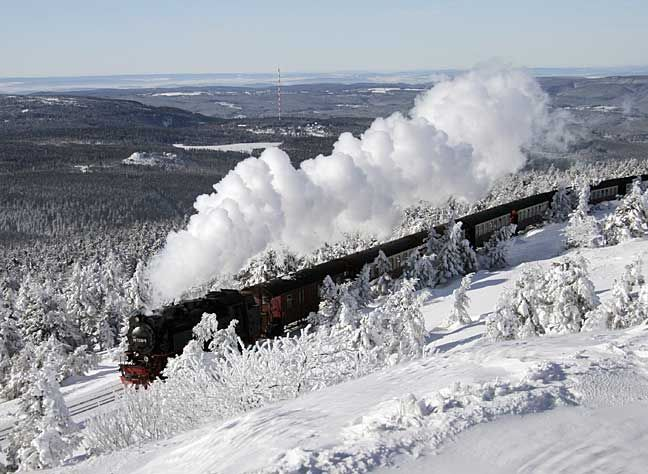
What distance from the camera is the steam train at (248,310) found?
2791 centimetres

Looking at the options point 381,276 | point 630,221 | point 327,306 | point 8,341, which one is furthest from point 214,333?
point 630,221

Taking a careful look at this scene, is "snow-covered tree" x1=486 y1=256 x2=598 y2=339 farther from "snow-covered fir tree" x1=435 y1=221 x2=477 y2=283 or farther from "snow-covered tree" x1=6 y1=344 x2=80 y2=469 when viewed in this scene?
"snow-covered fir tree" x1=435 y1=221 x2=477 y2=283

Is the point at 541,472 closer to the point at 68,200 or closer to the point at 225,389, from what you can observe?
the point at 225,389

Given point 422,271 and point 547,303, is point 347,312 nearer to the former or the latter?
point 547,303

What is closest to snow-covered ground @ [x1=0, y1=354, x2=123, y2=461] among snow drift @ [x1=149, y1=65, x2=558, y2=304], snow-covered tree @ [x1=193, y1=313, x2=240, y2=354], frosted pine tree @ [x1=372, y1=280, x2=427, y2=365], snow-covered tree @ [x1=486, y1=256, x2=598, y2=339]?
snow-covered tree @ [x1=193, y1=313, x2=240, y2=354]

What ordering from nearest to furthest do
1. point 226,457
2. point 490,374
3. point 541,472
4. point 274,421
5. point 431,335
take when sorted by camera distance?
point 541,472, point 226,457, point 274,421, point 490,374, point 431,335

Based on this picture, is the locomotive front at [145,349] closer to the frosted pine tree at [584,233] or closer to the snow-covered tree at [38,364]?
the snow-covered tree at [38,364]

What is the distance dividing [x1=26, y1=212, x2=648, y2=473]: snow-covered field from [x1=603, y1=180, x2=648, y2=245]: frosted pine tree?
42010 mm

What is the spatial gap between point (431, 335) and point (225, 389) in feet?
67.7

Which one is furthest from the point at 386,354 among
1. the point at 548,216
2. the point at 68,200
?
the point at 68,200

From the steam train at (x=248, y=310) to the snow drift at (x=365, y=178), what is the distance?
70.6 inches

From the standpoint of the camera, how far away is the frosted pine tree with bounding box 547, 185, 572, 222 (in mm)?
72688

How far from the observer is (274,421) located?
13781 mm

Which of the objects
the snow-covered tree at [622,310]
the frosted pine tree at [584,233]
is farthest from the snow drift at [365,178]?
the snow-covered tree at [622,310]
